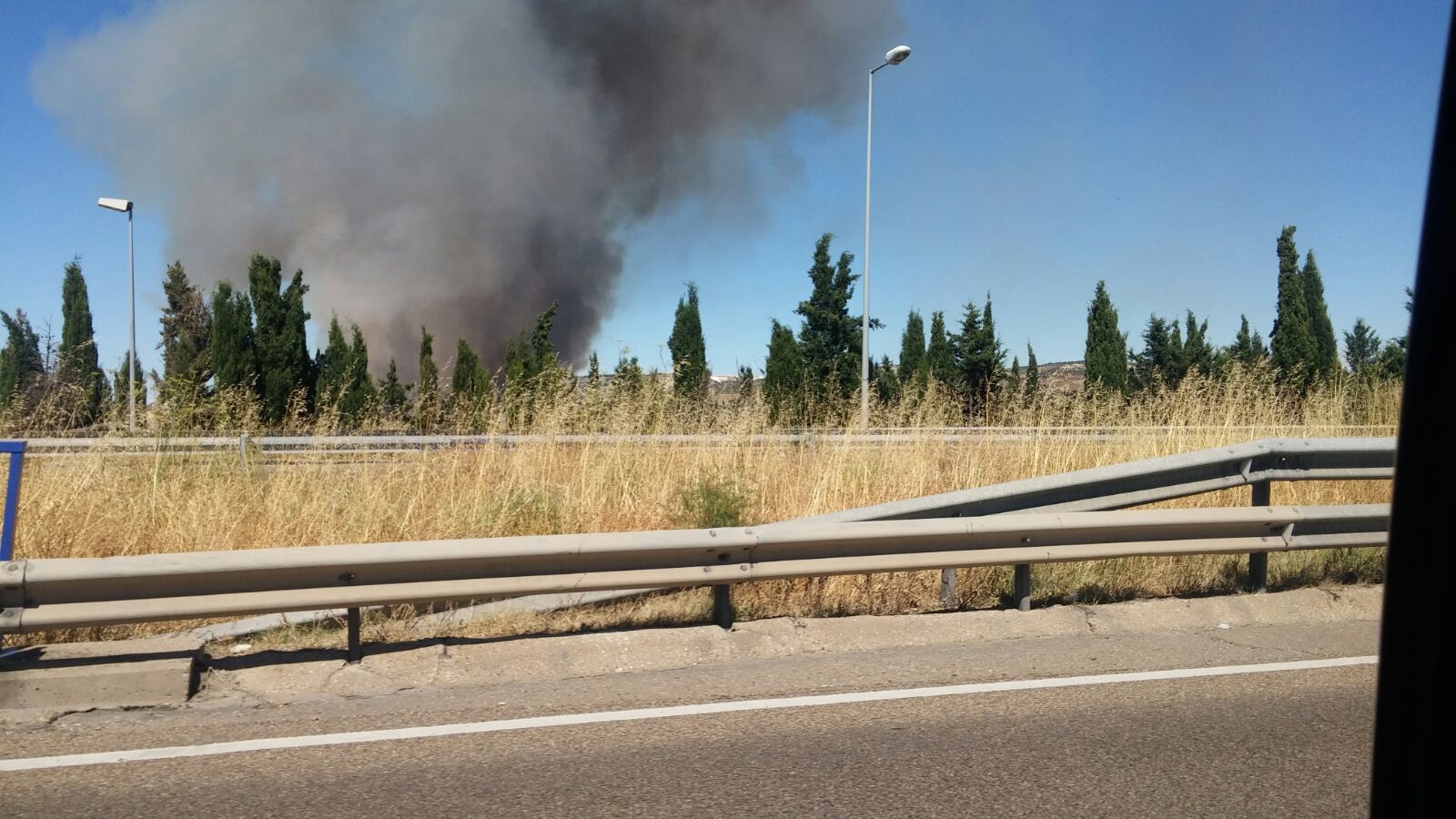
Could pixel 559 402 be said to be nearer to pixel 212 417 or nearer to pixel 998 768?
pixel 212 417

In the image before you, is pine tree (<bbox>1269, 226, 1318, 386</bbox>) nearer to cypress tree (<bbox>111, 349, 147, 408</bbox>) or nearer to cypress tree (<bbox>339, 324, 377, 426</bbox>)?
cypress tree (<bbox>339, 324, 377, 426</bbox>)

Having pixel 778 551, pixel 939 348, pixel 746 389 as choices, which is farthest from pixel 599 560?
pixel 939 348

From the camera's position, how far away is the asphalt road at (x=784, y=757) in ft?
12.1

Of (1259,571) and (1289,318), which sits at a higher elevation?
(1289,318)

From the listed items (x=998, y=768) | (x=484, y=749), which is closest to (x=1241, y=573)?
(x=998, y=768)

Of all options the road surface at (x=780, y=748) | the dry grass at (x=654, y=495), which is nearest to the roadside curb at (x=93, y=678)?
the road surface at (x=780, y=748)

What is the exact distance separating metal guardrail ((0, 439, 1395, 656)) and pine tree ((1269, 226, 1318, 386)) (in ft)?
112

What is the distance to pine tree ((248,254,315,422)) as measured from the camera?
30.8m

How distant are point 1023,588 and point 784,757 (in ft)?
9.87

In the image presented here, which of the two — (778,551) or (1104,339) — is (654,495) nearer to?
(778,551)

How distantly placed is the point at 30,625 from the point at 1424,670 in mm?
5310

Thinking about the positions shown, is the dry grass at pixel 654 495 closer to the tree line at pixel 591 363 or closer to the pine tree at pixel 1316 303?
the tree line at pixel 591 363

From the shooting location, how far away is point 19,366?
21.9 metres

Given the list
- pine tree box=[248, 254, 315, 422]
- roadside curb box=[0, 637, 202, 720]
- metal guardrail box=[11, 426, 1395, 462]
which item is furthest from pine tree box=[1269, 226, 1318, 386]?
roadside curb box=[0, 637, 202, 720]
